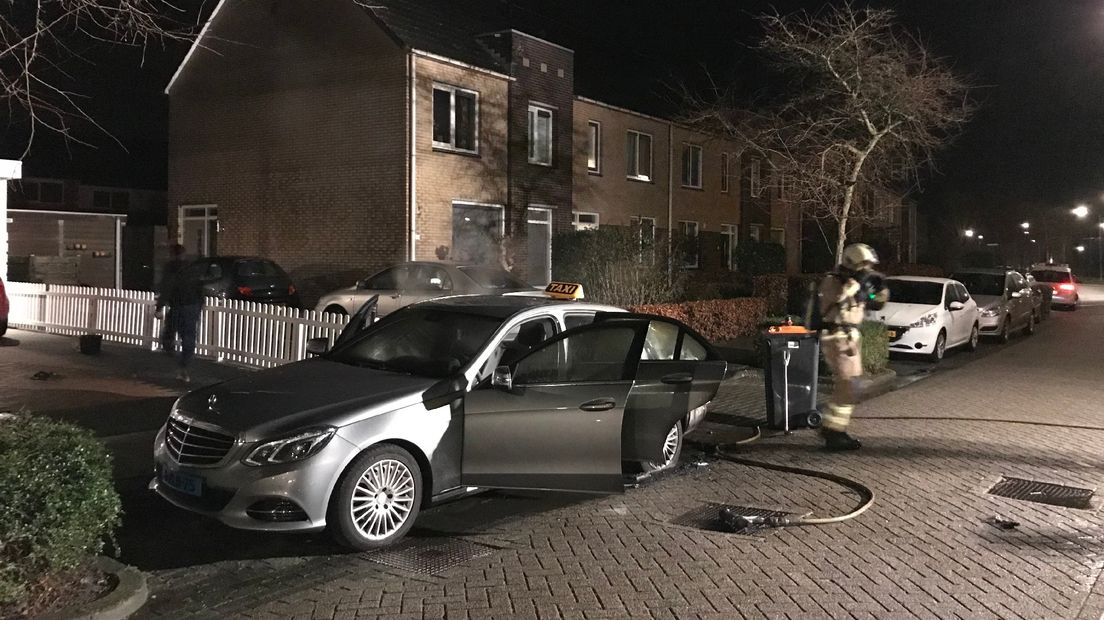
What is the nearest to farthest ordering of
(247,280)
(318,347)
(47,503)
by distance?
(47,503) → (318,347) → (247,280)

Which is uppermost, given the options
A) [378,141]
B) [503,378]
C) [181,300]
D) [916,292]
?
[378,141]

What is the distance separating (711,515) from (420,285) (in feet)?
32.9

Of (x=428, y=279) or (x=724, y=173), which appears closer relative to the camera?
(x=428, y=279)

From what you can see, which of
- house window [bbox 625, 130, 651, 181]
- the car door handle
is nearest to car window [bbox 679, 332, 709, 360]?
the car door handle

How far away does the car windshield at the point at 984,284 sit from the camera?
1959 centimetres

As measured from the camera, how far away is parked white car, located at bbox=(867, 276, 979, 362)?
15.2 metres

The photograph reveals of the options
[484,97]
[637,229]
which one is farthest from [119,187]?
[637,229]

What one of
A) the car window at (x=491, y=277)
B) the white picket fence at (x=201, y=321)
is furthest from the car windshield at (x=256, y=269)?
the car window at (x=491, y=277)

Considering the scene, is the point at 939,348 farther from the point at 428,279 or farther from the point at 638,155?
the point at 638,155

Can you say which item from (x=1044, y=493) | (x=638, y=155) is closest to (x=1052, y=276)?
(x=638, y=155)

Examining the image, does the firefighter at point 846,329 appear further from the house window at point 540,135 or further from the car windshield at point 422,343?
the house window at point 540,135

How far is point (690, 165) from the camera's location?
29.6 m

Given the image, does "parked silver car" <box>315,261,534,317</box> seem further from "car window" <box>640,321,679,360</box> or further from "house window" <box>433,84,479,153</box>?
"car window" <box>640,321,679,360</box>

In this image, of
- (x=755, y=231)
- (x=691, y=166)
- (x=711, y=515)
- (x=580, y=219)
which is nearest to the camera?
(x=711, y=515)
